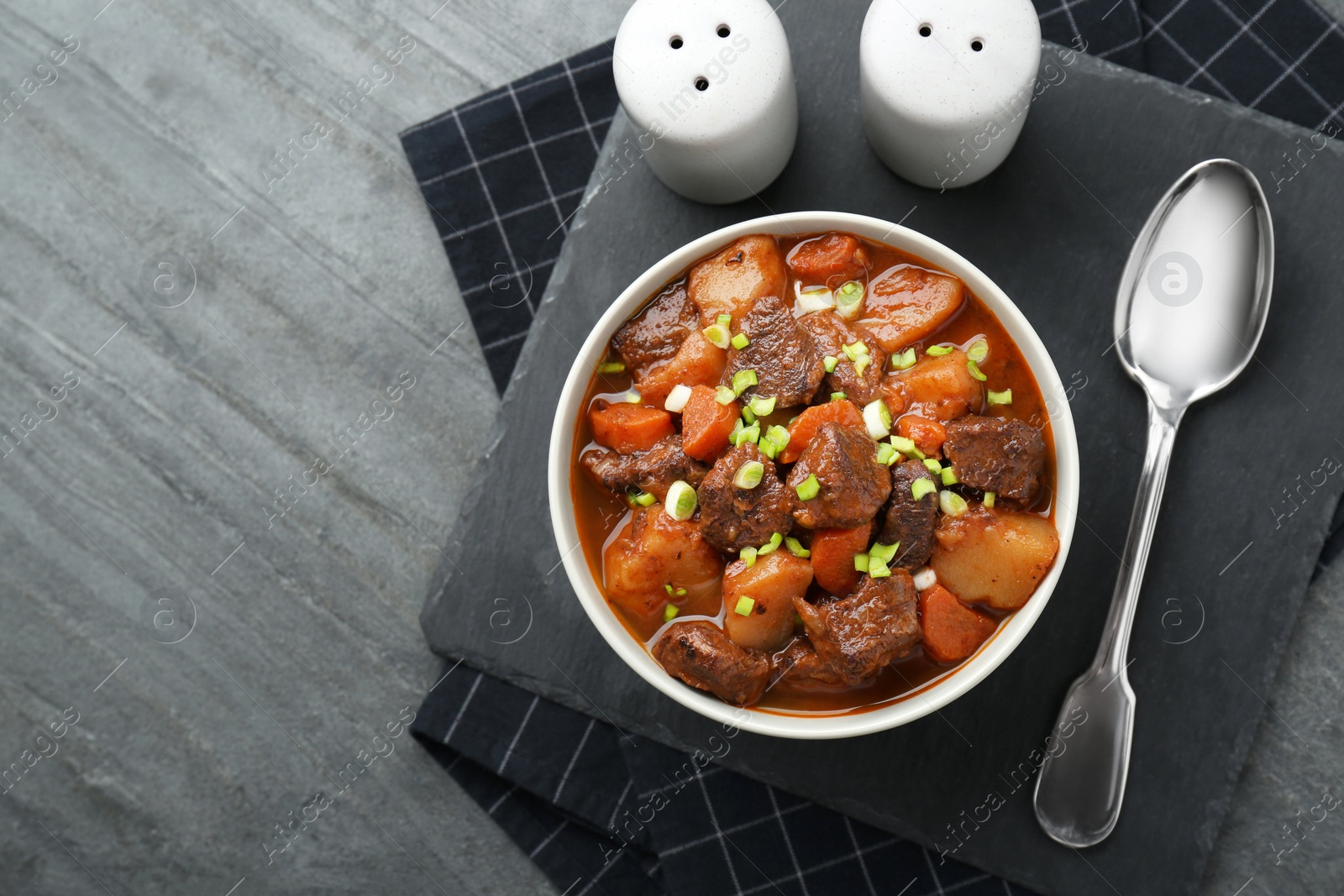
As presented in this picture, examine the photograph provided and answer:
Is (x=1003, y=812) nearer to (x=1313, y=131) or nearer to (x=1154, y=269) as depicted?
(x=1154, y=269)

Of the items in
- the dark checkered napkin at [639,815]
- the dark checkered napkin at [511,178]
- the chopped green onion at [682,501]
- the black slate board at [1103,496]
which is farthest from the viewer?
the dark checkered napkin at [511,178]

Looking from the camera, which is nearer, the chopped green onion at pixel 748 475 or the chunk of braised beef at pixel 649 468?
the chopped green onion at pixel 748 475

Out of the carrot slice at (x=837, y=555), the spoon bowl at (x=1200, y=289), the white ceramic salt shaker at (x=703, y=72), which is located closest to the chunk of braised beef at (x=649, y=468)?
the carrot slice at (x=837, y=555)

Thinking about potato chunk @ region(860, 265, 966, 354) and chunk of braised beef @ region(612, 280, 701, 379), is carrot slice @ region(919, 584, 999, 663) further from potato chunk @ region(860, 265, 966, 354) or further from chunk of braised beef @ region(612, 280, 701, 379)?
chunk of braised beef @ region(612, 280, 701, 379)

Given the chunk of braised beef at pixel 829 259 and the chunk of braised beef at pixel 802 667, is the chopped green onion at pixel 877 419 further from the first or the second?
the chunk of braised beef at pixel 802 667

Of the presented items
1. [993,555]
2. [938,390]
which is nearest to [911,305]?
[938,390]

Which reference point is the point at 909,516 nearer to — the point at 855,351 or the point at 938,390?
the point at 938,390
